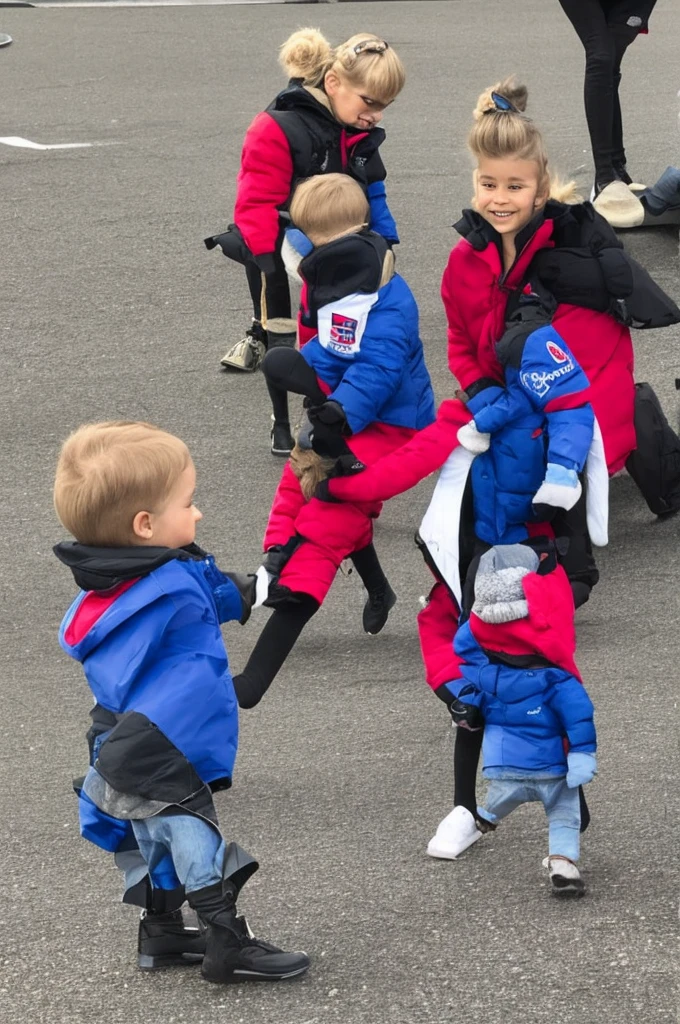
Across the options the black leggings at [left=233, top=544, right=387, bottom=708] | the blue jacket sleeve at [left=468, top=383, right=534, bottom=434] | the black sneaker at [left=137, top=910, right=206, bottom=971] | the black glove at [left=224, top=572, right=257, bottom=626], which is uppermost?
the black glove at [left=224, top=572, right=257, bottom=626]

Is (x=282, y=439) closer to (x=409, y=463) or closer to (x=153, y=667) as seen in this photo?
(x=409, y=463)

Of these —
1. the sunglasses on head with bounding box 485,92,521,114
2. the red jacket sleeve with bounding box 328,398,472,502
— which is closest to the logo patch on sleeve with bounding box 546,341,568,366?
the red jacket sleeve with bounding box 328,398,472,502

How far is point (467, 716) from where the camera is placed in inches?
154

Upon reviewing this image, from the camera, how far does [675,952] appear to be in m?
3.53

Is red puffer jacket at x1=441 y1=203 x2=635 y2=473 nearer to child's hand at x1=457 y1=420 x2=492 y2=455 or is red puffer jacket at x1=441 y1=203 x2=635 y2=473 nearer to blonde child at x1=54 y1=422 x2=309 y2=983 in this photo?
child's hand at x1=457 y1=420 x2=492 y2=455

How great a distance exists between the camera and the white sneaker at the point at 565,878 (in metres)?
3.79

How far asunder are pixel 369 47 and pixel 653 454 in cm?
197

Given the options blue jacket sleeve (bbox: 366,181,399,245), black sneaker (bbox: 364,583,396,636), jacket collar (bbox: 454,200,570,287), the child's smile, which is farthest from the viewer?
blue jacket sleeve (bbox: 366,181,399,245)

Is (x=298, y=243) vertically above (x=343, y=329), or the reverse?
(x=298, y=243)

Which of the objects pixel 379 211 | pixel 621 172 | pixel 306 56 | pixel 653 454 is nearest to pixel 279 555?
pixel 653 454

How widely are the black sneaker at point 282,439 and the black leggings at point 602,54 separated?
9.24ft

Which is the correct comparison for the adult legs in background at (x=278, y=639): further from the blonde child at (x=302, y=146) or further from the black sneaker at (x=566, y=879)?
the blonde child at (x=302, y=146)

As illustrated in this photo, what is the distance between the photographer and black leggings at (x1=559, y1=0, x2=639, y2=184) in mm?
8242

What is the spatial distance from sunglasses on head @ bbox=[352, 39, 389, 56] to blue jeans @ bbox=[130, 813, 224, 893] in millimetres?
3504
